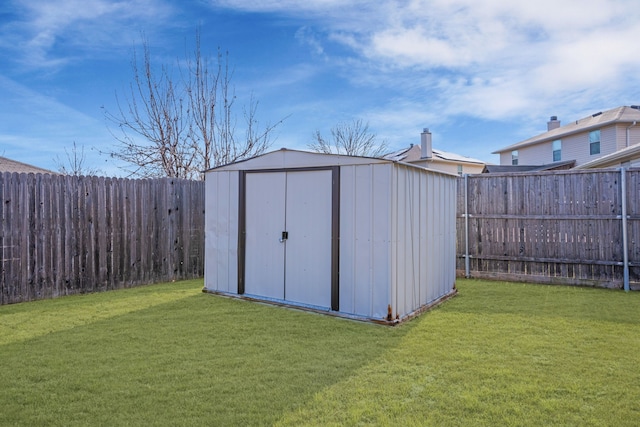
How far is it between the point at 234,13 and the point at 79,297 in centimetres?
696

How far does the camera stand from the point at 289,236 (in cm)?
566

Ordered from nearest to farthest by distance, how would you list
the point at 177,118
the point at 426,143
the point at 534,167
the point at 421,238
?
1. the point at 421,238
2. the point at 177,118
3. the point at 534,167
4. the point at 426,143

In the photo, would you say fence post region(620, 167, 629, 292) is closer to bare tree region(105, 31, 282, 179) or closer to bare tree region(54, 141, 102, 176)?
bare tree region(105, 31, 282, 179)

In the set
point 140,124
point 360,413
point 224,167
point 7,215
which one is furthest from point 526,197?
point 140,124

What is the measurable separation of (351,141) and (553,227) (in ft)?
41.3

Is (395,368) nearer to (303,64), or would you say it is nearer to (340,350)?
(340,350)

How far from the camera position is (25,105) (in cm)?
1041

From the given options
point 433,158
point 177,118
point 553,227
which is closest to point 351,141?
point 433,158

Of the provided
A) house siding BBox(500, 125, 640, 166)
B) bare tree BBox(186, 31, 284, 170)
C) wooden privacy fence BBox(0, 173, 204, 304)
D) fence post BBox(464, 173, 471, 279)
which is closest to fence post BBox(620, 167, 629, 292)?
fence post BBox(464, 173, 471, 279)

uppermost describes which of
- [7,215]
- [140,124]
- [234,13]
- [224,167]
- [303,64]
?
[234,13]

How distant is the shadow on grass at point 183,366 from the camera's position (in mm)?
2744

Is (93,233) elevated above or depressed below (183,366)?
above

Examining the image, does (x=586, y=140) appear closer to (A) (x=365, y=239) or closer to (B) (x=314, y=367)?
(A) (x=365, y=239)

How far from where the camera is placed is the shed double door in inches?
210
